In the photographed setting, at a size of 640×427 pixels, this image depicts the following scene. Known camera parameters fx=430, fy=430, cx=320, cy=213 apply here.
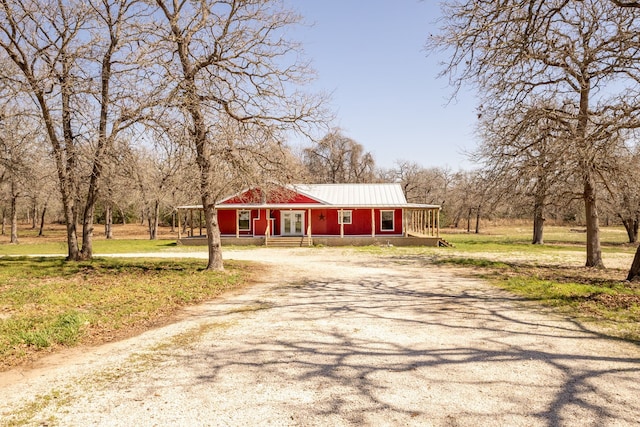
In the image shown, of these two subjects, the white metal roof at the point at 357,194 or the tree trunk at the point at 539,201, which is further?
the white metal roof at the point at 357,194

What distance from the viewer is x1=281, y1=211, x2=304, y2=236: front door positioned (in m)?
30.3

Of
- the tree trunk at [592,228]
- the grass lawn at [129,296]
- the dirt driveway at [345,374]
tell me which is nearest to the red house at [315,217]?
the tree trunk at [592,228]

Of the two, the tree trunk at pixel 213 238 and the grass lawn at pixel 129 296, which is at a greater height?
the tree trunk at pixel 213 238

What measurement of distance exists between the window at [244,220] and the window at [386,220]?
9.40 metres

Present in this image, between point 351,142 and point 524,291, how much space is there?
4753 centimetres

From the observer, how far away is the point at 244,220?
30641 mm

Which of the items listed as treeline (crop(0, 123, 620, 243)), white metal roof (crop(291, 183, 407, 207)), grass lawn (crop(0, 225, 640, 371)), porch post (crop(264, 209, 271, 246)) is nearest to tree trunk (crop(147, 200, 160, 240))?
treeline (crop(0, 123, 620, 243))

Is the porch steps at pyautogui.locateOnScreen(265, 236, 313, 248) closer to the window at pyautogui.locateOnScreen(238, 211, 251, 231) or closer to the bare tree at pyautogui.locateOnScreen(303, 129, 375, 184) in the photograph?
the window at pyautogui.locateOnScreen(238, 211, 251, 231)

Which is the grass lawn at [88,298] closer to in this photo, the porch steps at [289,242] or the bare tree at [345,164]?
the porch steps at [289,242]

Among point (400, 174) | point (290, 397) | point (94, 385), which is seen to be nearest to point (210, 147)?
point (94, 385)

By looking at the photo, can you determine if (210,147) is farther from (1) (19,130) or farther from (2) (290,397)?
(2) (290,397)

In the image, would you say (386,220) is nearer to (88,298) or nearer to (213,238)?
(213,238)

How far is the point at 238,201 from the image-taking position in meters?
29.7

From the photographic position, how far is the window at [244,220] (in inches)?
1202
